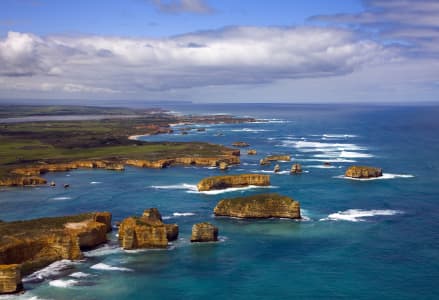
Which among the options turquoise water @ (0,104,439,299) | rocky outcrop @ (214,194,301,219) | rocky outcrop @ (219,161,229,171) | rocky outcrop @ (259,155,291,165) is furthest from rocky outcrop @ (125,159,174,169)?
rocky outcrop @ (214,194,301,219)

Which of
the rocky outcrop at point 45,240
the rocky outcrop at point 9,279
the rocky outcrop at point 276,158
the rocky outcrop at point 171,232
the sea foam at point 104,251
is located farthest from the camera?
the rocky outcrop at point 276,158

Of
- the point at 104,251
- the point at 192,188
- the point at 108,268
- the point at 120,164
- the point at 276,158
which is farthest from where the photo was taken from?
the point at 276,158

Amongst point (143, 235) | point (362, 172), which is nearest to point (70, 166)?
point (362, 172)

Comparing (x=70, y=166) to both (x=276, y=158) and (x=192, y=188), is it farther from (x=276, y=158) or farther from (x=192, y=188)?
(x=276, y=158)

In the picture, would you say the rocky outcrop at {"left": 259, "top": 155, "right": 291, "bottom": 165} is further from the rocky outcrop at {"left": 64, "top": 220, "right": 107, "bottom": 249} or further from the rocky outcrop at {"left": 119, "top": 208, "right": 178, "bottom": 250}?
the rocky outcrop at {"left": 64, "top": 220, "right": 107, "bottom": 249}

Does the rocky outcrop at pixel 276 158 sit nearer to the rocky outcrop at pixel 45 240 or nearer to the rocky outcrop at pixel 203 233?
the rocky outcrop at pixel 203 233

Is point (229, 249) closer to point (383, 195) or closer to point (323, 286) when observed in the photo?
point (323, 286)

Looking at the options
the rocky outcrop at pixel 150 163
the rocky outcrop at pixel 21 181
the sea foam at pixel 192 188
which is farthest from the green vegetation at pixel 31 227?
the rocky outcrop at pixel 150 163
